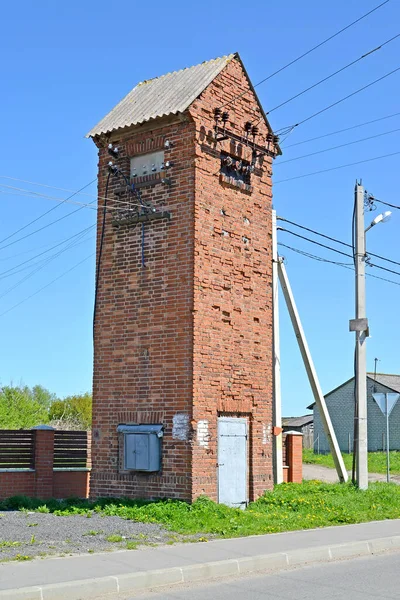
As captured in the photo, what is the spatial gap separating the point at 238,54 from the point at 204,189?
133 inches

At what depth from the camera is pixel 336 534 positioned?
1302 centimetres

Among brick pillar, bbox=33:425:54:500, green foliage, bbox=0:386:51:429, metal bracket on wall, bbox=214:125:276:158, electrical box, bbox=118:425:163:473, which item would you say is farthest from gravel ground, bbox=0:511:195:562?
green foliage, bbox=0:386:51:429

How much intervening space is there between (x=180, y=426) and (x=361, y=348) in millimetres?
5819

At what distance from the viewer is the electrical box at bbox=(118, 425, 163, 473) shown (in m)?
15.0

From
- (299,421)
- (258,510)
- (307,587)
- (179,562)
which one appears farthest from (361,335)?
(299,421)

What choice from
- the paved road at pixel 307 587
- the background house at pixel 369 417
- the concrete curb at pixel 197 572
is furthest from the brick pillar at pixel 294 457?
the background house at pixel 369 417

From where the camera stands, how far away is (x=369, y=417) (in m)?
56.5

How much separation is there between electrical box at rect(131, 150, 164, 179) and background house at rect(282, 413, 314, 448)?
45.0 meters

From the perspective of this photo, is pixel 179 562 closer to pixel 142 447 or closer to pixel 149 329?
pixel 142 447

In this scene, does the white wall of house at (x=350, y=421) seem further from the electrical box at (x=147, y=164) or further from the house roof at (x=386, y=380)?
the electrical box at (x=147, y=164)

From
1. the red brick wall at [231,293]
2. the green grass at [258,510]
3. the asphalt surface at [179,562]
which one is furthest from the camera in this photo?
the red brick wall at [231,293]

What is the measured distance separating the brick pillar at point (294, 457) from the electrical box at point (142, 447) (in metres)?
6.57

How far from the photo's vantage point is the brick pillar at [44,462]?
18.6m

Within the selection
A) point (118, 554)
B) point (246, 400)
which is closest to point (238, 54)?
point (246, 400)
